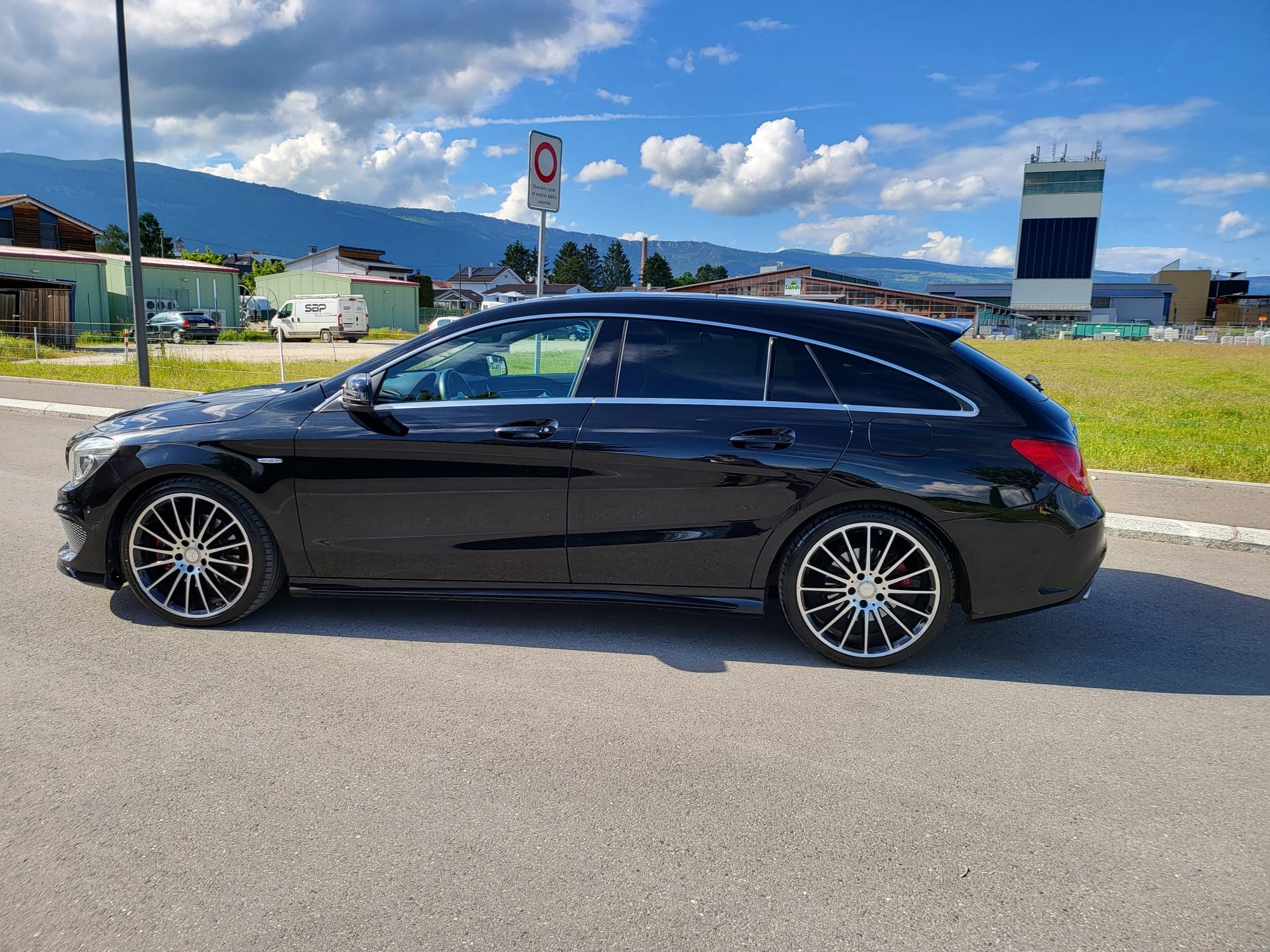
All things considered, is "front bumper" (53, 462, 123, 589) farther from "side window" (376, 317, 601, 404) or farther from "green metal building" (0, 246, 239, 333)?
"green metal building" (0, 246, 239, 333)

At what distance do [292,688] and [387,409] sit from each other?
1.33 metres

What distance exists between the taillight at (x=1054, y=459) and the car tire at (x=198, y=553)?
3546mm

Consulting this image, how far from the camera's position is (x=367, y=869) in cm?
248

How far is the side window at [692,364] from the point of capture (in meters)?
4.10

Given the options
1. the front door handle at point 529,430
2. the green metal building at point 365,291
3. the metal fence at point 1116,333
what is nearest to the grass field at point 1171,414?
the front door handle at point 529,430

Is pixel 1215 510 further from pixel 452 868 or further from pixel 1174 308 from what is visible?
pixel 1174 308

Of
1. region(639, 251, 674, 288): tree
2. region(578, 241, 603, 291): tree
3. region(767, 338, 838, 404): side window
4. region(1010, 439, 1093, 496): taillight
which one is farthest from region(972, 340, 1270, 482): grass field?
region(578, 241, 603, 291): tree

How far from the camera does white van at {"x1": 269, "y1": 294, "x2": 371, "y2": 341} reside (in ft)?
146

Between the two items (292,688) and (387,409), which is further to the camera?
(387,409)

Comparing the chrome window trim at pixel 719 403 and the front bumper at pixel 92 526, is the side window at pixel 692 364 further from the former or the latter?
the front bumper at pixel 92 526

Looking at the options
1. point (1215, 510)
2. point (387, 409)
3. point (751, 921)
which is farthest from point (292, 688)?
point (1215, 510)

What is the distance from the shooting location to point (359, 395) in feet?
13.4

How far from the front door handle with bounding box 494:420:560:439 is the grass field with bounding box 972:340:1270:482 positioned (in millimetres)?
7329

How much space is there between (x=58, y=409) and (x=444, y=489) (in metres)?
11.3
